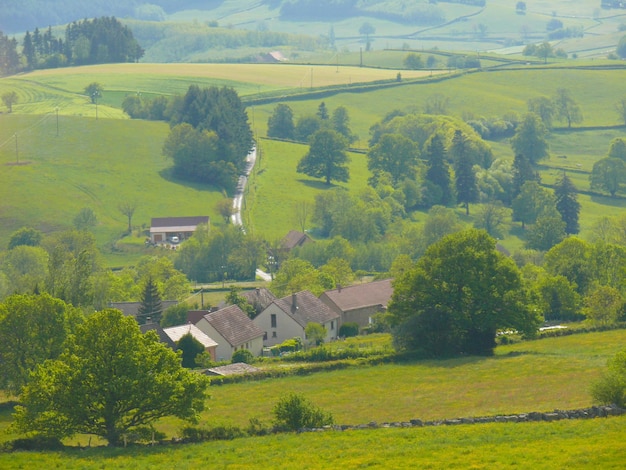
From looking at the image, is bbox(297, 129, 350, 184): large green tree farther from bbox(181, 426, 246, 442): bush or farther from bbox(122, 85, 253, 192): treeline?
bbox(181, 426, 246, 442): bush

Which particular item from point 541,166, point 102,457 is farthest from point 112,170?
point 102,457

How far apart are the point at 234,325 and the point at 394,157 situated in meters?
82.9

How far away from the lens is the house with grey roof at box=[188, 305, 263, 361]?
84000mm

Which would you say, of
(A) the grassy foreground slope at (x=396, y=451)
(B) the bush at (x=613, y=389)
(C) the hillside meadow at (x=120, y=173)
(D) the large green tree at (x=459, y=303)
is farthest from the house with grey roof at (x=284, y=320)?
(A) the grassy foreground slope at (x=396, y=451)

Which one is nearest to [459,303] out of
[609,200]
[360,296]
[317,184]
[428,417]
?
[428,417]

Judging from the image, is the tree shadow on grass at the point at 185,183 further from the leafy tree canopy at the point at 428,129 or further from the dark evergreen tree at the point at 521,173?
the dark evergreen tree at the point at 521,173

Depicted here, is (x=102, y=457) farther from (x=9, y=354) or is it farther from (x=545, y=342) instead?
(x=545, y=342)

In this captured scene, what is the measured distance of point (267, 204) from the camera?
14900 cm

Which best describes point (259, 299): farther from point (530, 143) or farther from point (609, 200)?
point (530, 143)

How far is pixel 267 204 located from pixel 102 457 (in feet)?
342

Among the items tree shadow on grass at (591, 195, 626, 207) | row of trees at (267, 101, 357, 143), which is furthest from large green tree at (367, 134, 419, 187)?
tree shadow on grass at (591, 195, 626, 207)

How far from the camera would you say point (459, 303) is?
7281 centimetres

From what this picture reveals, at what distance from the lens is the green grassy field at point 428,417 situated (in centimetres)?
4166

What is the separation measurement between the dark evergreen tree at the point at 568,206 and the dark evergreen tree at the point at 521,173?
8204 millimetres
